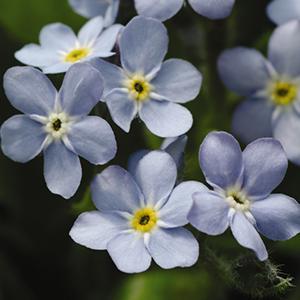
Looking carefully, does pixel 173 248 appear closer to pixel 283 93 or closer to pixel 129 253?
pixel 129 253

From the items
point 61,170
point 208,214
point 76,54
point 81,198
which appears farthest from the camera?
point 81,198

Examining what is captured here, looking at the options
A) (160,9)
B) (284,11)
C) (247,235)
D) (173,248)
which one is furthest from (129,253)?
(284,11)

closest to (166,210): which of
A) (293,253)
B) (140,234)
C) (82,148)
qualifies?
(140,234)

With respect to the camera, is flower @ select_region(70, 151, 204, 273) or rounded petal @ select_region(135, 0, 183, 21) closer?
flower @ select_region(70, 151, 204, 273)

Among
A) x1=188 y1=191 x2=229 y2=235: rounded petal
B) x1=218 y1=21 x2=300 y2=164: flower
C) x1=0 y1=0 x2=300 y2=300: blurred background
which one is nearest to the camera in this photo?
x1=188 y1=191 x2=229 y2=235: rounded petal

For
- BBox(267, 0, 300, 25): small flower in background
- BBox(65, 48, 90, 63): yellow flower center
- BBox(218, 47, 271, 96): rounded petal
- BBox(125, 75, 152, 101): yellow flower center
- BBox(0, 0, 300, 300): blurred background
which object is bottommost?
BBox(0, 0, 300, 300): blurred background

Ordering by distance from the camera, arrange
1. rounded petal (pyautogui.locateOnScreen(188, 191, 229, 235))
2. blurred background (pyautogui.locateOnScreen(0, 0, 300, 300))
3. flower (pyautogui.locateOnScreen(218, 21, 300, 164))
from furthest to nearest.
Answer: blurred background (pyautogui.locateOnScreen(0, 0, 300, 300)) < flower (pyautogui.locateOnScreen(218, 21, 300, 164)) < rounded petal (pyautogui.locateOnScreen(188, 191, 229, 235))

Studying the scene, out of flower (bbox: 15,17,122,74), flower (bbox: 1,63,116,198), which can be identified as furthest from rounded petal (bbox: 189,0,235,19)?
flower (bbox: 1,63,116,198)

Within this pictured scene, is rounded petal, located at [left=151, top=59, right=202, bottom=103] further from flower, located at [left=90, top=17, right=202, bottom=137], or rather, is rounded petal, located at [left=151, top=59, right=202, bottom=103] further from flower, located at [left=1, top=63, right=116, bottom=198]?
flower, located at [left=1, top=63, right=116, bottom=198]
